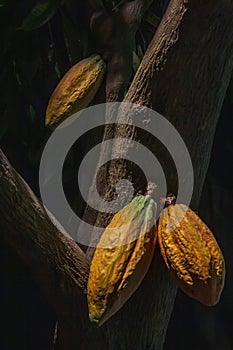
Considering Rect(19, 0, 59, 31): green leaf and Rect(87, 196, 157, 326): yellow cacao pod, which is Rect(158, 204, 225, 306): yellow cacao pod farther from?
Rect(19, 0, 59, 31): green leaf

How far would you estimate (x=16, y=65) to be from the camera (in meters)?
1.75

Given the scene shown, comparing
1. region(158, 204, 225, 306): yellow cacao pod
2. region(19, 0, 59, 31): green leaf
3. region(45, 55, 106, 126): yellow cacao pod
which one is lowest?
region(158, 204, 225, 306): yellow cacao pod

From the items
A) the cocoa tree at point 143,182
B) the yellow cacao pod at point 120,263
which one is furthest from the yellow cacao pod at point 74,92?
the yellow cacao pod at point 120,263

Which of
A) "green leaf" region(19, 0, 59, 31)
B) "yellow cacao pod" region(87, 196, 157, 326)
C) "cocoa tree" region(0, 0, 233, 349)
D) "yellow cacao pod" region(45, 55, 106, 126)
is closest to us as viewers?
"yellow cacao pod" region(87, 196, 157, 326)

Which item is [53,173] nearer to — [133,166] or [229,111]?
[133,166]

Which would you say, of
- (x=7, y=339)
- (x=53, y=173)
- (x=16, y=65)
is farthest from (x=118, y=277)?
(x=7, y=339)

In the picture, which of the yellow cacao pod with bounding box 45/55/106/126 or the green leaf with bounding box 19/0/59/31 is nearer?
the yellow cacao pod with bounding box 45/55/106/126

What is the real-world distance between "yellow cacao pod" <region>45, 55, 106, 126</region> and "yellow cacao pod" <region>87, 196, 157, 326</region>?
264 millimetres

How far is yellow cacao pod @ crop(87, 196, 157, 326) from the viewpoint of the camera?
1.05 metres

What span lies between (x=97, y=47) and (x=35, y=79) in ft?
1.48

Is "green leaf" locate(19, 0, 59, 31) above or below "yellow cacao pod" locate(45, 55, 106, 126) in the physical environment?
above

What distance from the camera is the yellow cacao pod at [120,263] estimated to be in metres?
1.05

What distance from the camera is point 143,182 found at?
1.20 m

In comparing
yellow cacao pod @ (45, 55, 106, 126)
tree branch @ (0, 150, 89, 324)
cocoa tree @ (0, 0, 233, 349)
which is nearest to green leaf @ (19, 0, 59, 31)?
yellow cacao pod @ (45, 55, 106, 126)
